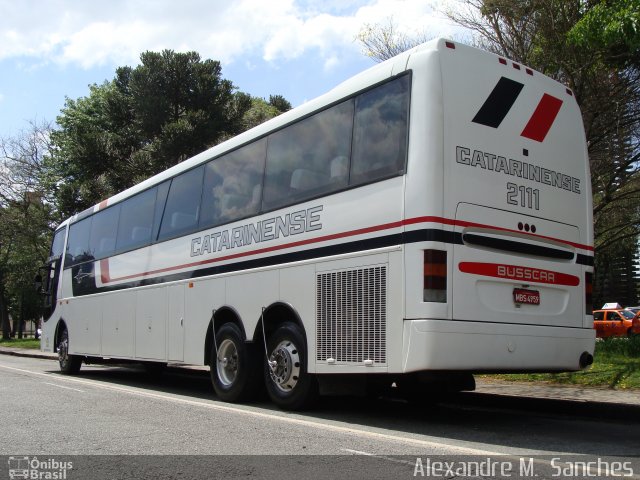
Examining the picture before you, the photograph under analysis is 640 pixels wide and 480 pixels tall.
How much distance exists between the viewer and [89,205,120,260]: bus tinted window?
44.9ft

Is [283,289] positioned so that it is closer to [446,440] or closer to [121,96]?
[446,440]

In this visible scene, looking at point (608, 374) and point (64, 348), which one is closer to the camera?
point (608, 374)

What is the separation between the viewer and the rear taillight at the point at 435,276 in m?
6.38

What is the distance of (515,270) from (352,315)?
6.05 ft

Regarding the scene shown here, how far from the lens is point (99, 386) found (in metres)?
12.1

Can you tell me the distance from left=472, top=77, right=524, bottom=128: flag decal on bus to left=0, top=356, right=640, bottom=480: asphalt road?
11.1 feet

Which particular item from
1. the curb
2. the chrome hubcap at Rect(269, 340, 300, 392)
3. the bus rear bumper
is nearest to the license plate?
the bus rear bumper

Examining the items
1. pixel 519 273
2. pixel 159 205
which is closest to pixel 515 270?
pixel 519 273

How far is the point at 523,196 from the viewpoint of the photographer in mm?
7270

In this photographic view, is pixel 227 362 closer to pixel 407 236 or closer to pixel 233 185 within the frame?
pixel 233 185

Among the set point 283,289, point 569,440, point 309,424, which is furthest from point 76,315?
point 569,440

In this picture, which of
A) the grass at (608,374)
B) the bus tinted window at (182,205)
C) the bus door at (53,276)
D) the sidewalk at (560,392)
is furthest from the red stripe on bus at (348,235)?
the bus door at (53,276)

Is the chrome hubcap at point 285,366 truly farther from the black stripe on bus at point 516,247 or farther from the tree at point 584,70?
the tree at point 584,70

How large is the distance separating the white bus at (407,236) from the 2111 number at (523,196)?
0.02 metres
